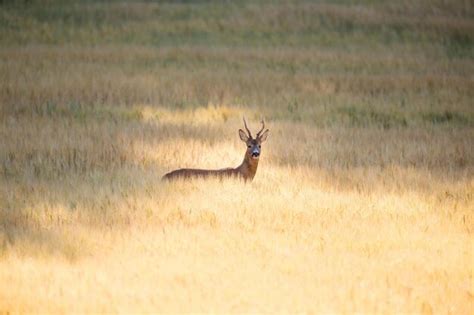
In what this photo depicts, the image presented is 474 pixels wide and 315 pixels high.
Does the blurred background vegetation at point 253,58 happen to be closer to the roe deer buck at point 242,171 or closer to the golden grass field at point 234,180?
the golden grass field at point 234,180

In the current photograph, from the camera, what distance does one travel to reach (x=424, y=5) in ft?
113

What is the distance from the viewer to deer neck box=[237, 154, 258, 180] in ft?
43.3

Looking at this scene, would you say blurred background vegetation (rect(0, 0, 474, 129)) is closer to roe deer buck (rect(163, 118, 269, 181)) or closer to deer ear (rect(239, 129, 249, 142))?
deer ear (rect(239, 129, 249, 142))

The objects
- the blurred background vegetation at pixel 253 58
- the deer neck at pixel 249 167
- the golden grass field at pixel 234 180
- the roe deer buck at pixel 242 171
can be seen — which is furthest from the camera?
the blurred background vegetation at pixel 253 58

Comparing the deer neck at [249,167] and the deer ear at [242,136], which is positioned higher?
the deer ear at [242,136]

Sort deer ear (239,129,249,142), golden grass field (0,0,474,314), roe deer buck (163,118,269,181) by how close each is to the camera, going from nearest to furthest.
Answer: golden grass field (0,0,474,314) < roe deer buck (163,118,269,181) < deer ear (239,129,249,142)

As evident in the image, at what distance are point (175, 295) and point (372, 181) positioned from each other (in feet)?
16.6

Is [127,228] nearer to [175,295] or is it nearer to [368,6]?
[175,295]

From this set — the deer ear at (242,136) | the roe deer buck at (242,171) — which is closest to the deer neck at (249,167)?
the roe deer buck at (242,171)

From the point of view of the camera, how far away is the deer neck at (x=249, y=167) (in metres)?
13.2

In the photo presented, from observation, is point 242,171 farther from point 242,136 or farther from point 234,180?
point 242,136

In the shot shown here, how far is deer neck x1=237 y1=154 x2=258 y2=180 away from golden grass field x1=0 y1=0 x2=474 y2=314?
8.5 inches

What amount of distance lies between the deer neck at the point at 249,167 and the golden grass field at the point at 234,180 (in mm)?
217

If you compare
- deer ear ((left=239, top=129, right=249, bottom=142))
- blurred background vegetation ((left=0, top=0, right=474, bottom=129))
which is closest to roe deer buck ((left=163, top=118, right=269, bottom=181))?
deer ear ((left=239, top=129, right=249, bottom=142))
